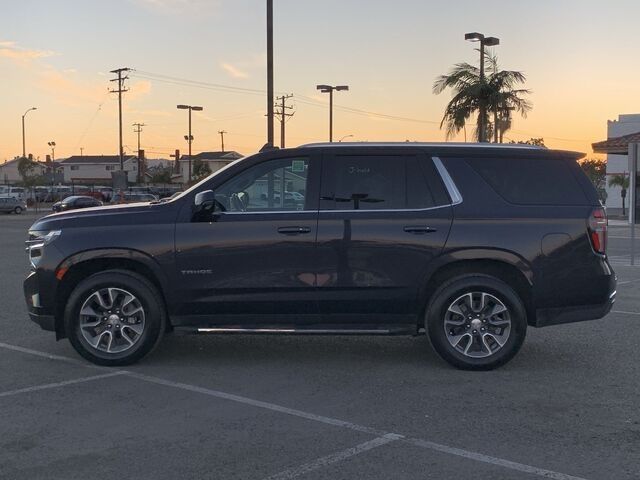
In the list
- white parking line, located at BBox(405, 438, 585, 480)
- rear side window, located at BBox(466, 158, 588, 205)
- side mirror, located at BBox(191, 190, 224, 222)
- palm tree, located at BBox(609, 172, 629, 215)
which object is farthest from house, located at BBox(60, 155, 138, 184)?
white parking line, located at BBox(405, 438, 585, 480)

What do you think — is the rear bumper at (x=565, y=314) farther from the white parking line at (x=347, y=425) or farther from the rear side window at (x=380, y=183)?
the white parking line at (x=347, y=425)

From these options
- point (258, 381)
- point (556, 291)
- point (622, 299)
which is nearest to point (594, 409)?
point (556, 291)

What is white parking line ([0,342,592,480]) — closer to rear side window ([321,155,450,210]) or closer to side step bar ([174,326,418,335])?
side step bar ([174,326,418,335])

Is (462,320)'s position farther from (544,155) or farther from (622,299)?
(622,299)

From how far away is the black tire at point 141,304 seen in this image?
6.40 m

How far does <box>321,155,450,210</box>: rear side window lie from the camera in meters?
6.40

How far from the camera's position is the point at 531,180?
6.46 m

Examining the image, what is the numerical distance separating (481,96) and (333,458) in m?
23.0

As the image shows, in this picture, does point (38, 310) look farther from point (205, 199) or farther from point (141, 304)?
point (205, 199)

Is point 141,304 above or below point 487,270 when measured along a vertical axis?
below

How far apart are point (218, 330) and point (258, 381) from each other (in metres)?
0.61

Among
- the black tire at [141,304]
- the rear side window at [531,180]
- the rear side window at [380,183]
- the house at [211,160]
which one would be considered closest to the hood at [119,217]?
the black tire at [141,304]

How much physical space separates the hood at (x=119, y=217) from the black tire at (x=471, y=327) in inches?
97.4

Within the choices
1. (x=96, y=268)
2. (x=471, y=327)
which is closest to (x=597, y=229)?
(x=471, y=327)
